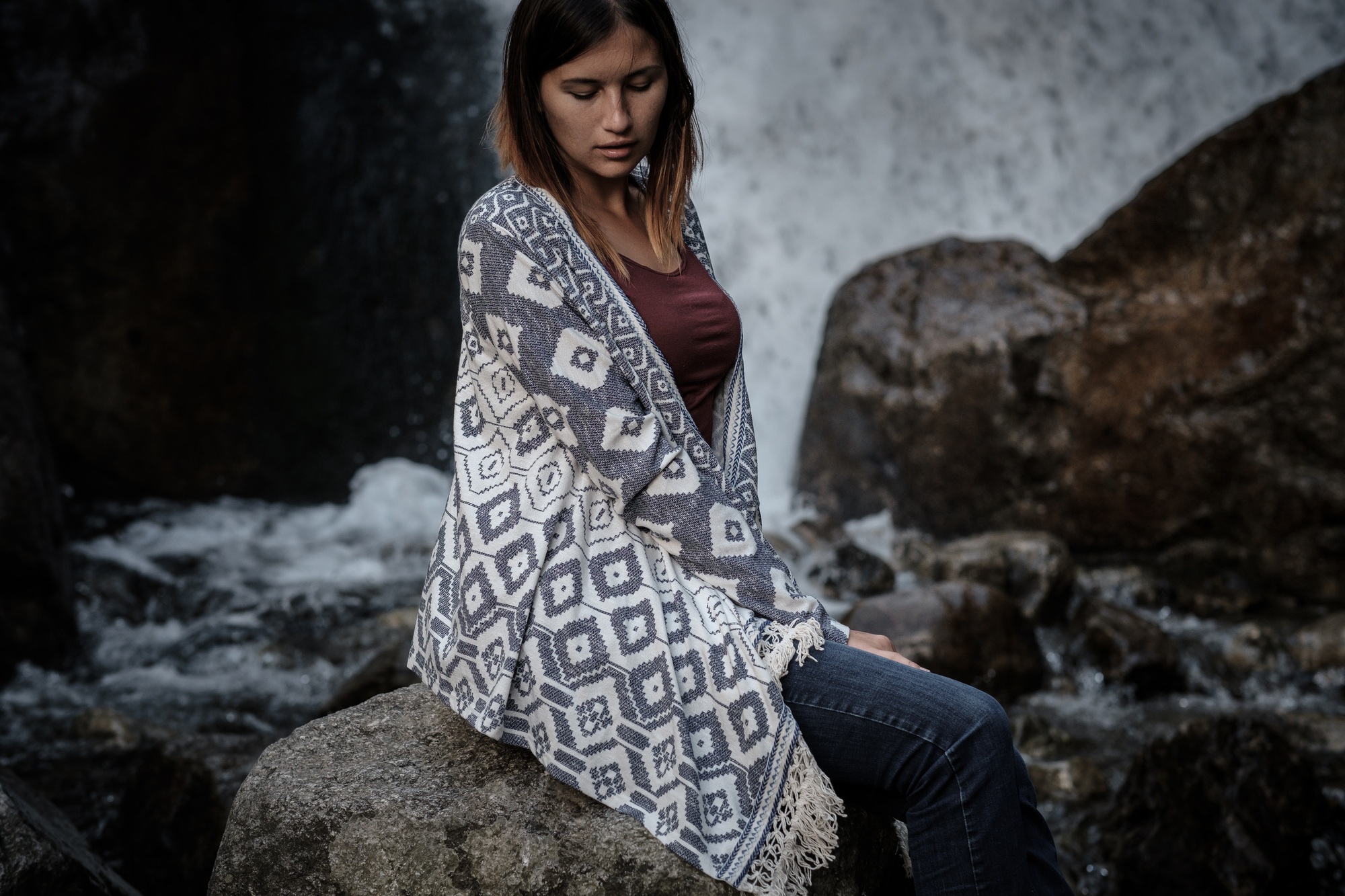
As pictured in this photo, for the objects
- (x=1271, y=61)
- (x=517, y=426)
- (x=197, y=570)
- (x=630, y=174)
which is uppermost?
(x=1271, y=61)

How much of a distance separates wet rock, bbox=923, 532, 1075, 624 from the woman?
328cm

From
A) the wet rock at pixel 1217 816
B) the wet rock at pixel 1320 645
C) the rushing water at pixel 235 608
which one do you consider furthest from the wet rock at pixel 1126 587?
the rushing water at pixel 235 608

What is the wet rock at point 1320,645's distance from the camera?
15.1 ft

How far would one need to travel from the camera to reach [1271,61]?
1072 cm

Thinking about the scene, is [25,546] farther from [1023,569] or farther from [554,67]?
[1023,569]

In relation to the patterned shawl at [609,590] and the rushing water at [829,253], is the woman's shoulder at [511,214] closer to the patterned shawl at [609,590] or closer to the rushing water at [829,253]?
the patterned shawl at [609,590]

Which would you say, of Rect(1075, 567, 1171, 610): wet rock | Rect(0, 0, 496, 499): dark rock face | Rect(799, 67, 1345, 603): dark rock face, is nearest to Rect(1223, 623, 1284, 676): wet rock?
Rect(1075, 567, 1171, 610): wet rock

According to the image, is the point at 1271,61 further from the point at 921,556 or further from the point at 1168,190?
the point at 921,556

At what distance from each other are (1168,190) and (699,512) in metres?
4.82

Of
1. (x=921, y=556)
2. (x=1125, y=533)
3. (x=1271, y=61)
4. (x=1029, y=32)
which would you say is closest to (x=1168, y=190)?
(x=1125, y=533)

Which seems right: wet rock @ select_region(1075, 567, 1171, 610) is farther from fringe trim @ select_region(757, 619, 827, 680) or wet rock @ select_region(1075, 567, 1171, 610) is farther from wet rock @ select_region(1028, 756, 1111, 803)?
fringe trim @ select_region(757, 619, 827, 680)

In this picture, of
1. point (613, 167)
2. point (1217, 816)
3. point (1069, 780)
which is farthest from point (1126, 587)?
point (613, 167)

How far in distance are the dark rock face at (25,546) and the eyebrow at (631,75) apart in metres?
3.67

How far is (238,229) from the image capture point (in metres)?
7.82
